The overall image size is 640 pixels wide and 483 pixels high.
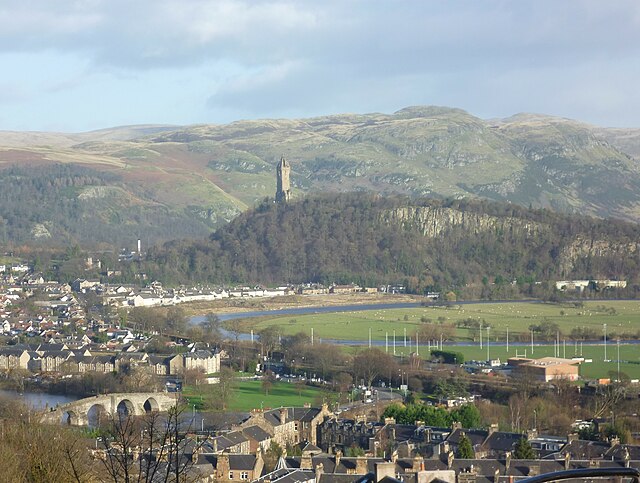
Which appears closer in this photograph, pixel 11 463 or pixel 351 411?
pixel 11 463

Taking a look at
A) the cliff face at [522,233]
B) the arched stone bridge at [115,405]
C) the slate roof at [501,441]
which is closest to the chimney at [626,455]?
the slate roof at [501,441]

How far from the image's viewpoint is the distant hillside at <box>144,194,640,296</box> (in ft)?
354

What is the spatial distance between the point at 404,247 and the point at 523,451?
88083 mm

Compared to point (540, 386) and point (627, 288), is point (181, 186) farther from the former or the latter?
point (540, 386)

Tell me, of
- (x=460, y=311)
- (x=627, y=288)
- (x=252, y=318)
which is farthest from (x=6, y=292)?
(x=627, y=288)

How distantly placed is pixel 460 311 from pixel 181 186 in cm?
10744

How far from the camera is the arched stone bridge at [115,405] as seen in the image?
3952cm

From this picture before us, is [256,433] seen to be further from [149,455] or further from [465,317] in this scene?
[465,317]

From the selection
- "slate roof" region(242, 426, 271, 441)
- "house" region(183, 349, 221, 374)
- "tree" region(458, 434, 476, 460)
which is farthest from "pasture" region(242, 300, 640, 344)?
"tree" region(458, 434, 476, 460)

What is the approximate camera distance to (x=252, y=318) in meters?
75.9

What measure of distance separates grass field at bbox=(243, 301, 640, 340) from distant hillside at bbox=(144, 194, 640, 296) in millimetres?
17157

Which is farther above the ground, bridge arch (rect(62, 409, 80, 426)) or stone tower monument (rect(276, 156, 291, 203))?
stone tower monument (rect(276, 156, 291, 203))

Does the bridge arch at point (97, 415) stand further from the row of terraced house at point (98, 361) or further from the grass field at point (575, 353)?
the grass field at point (575, 353)

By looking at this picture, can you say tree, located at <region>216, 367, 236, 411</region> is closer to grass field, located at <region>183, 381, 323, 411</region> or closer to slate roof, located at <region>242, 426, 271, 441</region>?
grass field, located at <region>183, 381, 323, 411</region>
